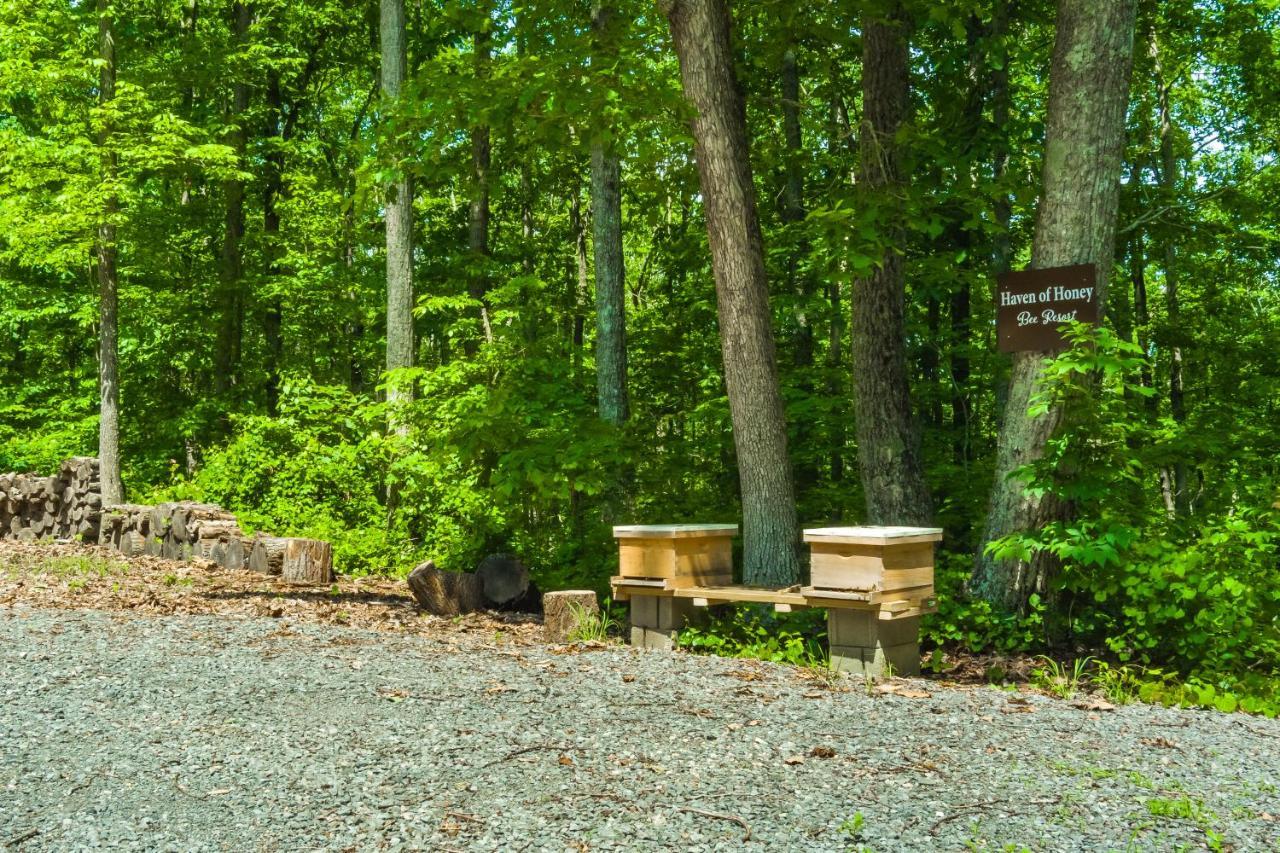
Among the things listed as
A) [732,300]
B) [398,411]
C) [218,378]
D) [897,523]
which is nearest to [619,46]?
[732,300]

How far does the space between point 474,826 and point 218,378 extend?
17112 mm

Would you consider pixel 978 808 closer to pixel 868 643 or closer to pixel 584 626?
pixel 868 643

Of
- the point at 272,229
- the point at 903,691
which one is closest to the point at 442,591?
the point at 903,691

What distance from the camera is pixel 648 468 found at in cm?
1139

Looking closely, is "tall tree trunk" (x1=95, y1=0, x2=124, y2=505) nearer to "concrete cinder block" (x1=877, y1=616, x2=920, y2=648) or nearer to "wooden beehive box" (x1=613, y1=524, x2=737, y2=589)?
"wooden beehive box" (x1=613, y1=524, x2=737, y2=589)

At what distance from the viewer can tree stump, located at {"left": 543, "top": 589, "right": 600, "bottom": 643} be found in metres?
7.67

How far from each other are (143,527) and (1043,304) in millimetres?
10809

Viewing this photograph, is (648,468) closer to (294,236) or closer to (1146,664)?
(1146,664)

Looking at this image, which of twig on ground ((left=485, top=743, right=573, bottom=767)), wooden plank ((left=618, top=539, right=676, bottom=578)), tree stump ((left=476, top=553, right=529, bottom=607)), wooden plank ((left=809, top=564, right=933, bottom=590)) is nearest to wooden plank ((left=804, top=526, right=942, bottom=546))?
wooden plank ((left=809, top=564, right=933, bottom=590))

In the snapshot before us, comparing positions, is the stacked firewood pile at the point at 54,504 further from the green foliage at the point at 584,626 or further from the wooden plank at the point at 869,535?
the wooden plank at the point at 869,535

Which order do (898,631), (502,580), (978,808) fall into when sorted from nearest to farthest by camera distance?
(978,808), (898,631), (502,580)

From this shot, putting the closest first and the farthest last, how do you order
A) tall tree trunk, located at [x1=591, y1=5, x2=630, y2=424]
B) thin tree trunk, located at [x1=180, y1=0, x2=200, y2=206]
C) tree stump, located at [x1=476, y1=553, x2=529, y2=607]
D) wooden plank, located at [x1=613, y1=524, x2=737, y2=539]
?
wooden plank, located at [x1=613, y1=524, x2=737, y2=539] < tree stump, located at [x1=476, y1=553, x2=529, y2=607] < tall tree trunk, located at [x1=591, y1=5, x2=630, y2=424] < thin tree trunk, located at [x1=180, y1=0, x2=200, y2=206]

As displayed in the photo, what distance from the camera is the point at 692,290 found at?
15.2 m

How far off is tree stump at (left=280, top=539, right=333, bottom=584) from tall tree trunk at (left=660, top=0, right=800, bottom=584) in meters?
4.82
